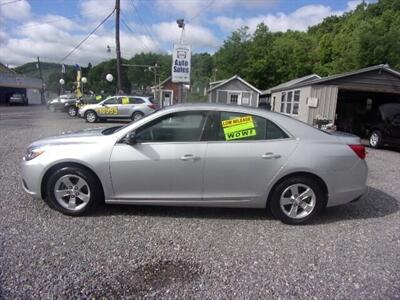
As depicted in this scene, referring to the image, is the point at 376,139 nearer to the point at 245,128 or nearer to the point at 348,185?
the point at 348,185

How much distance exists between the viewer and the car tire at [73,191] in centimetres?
410

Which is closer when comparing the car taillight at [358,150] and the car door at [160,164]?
the car door at [160,164]

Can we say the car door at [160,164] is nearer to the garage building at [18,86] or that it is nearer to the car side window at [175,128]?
the car side window at [175,128]

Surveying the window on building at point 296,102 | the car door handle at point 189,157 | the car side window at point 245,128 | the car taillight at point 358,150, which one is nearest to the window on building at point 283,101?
the window on building at point 296,102

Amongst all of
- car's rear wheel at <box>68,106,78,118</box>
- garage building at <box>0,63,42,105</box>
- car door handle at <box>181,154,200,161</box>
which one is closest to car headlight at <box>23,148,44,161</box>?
car door handle at <box>181,154,200,161</box>

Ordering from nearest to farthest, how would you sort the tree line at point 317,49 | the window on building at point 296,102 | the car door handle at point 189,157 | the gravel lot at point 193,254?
1. the gravel lot at point 193,254
2. the car door handle at point 189,157
3. the window on building at point 296,102
4. the tree line at point 317,49

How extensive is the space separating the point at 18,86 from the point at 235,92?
3052cm

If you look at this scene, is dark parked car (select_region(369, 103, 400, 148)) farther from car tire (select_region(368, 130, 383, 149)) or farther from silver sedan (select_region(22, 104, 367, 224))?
silver sedan (select_region(22, 104, 367, 224))

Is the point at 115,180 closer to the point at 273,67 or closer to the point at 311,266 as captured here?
the point at 311,266

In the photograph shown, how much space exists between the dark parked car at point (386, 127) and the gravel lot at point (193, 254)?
307 inches

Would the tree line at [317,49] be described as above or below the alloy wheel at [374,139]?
above

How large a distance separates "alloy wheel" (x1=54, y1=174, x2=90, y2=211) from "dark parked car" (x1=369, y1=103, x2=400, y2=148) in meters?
10.9

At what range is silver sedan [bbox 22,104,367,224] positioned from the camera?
13.2 feet

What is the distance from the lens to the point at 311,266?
3254mm
